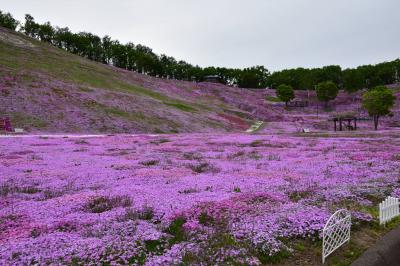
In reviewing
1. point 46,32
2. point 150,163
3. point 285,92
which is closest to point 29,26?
point 46,32

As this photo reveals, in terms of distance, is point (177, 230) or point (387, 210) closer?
point (177, 230)

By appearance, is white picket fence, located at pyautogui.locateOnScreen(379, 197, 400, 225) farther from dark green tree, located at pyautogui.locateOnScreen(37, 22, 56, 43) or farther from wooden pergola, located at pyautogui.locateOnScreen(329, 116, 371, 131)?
dark green tree, located at pyautogui.locateOnScreen(37, 22, 56, 43)

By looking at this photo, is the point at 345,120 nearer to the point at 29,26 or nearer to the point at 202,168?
the point at 202,168

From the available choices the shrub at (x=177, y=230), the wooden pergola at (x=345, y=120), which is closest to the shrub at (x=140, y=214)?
the shrub at (x=177, y=230)

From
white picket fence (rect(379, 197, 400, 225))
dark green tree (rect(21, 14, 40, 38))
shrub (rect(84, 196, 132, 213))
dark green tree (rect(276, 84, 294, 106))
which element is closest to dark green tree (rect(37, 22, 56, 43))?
dark green tree (rect(21, 14, 40, 38))

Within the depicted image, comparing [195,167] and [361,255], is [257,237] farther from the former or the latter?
[195,167]

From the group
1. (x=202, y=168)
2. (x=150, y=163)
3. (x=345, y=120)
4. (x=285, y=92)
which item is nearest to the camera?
(x=202, y=168)

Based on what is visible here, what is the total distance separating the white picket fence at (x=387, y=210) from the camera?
11047 millimetres

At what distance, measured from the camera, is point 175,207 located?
38.3 ft

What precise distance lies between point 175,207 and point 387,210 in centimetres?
674

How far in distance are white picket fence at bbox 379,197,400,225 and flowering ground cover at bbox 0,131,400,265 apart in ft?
1.22

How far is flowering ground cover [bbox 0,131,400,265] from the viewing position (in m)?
8.48

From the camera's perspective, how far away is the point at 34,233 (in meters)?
9.65

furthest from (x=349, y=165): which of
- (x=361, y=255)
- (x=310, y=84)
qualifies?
(x=310, y=84)
